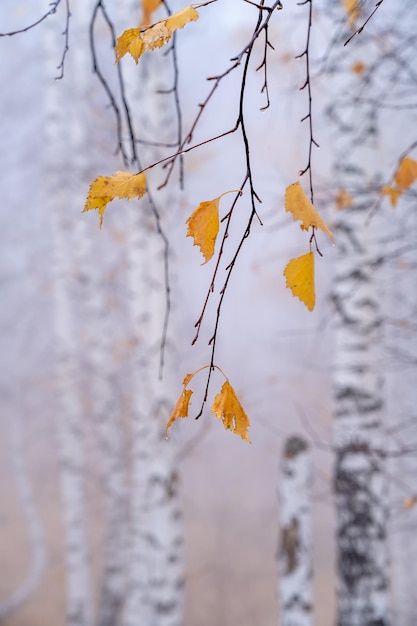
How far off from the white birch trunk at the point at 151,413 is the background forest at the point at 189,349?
0.02 m

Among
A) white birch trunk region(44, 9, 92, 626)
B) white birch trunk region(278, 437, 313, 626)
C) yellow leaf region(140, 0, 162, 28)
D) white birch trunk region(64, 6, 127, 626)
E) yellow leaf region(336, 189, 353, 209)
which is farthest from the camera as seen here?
white birch trunk region(64, 6, 127, 626)

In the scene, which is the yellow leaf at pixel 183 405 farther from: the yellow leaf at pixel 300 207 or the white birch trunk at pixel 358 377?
the white birch trunk at pixel 358 377

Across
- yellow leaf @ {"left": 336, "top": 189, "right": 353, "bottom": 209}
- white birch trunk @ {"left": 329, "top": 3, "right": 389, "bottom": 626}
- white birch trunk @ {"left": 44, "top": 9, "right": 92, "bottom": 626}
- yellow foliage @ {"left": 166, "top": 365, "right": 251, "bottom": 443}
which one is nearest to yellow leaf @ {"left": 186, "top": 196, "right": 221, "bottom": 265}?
yellow foliage @ {"left": 166, "top": 365, "right": 251, "bottom": 443}

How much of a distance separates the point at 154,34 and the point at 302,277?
0.44 meters

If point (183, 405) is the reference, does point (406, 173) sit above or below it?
above

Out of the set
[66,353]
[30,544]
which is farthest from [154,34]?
[30,544]

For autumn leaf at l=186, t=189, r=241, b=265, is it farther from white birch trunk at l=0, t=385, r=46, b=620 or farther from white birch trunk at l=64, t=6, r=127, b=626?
white birch trunk at l=0, t=385, r=46, b=620

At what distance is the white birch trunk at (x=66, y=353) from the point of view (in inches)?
236

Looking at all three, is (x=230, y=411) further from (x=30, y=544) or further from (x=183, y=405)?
(x=30, y=544)

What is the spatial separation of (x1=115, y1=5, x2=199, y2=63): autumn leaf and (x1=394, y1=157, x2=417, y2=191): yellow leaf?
927 mm

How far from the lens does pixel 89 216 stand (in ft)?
25.1

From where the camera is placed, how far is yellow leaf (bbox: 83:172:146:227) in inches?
35.5

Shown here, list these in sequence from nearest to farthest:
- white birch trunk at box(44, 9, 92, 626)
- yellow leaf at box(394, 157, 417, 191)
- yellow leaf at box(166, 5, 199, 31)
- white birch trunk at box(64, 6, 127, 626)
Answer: yellow leaf at box(166, 5, 199, 31) < yellow leaf at box(394, 157, 417, 191) < white birch trunk at box(44, 9, 92, 626) < white birch trunk at box(64, 6, 127, 626)

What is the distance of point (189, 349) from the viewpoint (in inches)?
428
